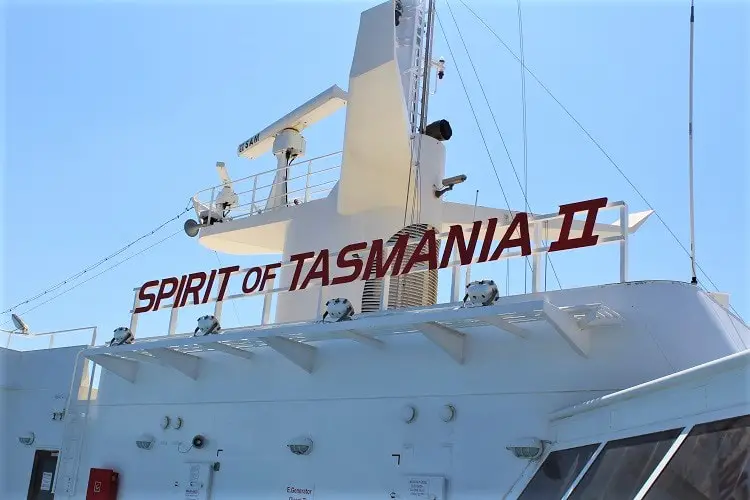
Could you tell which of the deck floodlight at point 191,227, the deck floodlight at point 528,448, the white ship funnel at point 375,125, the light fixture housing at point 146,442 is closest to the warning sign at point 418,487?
the deck floodlight at point 528,448

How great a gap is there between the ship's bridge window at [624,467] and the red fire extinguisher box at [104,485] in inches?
369

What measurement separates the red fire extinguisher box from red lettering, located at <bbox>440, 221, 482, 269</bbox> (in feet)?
24.8

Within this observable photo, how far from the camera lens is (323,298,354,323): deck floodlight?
10570 mm

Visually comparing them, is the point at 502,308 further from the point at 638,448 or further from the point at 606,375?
the point at 638,448

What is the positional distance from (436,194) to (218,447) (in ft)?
18.9

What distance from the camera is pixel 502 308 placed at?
28.9 ft

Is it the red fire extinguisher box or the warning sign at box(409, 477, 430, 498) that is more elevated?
the warning sign at box(409, 477, 430, 498)

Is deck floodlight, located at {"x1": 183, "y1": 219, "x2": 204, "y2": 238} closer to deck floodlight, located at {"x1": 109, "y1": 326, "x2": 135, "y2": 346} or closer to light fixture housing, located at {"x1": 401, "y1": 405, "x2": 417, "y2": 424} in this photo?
deck floodlight, located at {"x1": 109, "y1": 326, "x2": 135, "y2": 346}

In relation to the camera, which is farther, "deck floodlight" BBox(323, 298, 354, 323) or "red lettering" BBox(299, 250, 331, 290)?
"red lettering" BBox(299, 250, 331, 290)

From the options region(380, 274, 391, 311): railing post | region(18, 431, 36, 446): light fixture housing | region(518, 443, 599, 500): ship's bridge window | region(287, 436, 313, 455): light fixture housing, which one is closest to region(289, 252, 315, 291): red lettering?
region(380, 274, 391, 311): railing post

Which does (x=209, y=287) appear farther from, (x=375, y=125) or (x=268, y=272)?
(x=375, y=125)

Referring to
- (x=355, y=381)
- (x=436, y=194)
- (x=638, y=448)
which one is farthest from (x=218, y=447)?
(x=638, y=448)

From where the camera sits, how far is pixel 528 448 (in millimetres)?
8844

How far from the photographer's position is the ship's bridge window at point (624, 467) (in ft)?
19.4
